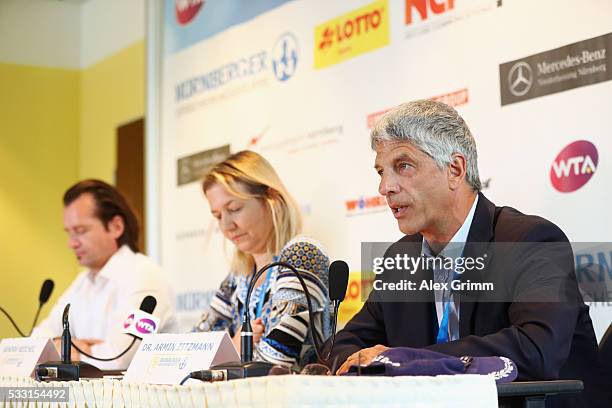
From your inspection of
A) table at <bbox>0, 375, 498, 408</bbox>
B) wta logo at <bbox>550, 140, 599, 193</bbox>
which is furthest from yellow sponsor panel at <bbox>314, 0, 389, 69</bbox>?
table at <bbox>0, 375, 498, 408</bbox>

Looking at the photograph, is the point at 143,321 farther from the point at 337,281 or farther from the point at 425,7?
the point at 425,7

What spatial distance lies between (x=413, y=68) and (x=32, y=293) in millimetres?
2896

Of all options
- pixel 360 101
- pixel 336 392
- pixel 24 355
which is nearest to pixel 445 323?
pixel 336 392

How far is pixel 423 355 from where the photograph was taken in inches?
76.7

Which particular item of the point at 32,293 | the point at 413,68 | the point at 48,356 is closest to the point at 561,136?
the point at 413,68

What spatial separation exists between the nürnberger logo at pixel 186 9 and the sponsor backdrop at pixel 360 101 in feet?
0.03

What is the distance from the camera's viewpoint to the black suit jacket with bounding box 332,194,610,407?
2.06m

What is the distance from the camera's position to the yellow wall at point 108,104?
5629 mm

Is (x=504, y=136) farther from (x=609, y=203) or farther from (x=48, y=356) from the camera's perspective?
(x=48, y=356)

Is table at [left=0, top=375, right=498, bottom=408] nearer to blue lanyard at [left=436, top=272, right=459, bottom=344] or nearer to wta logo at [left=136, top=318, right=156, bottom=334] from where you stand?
blue lanyard at [left=436, top=272, right=459, bottom=344]

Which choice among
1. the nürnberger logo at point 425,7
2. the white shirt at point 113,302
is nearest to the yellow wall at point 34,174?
the white shirt at point 113,302

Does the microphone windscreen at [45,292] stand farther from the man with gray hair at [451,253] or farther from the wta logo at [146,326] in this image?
the man with gray hair at [451,253]

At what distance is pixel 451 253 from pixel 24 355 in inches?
54.6

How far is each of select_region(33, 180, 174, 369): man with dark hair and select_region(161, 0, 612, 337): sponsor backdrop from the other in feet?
1.61
